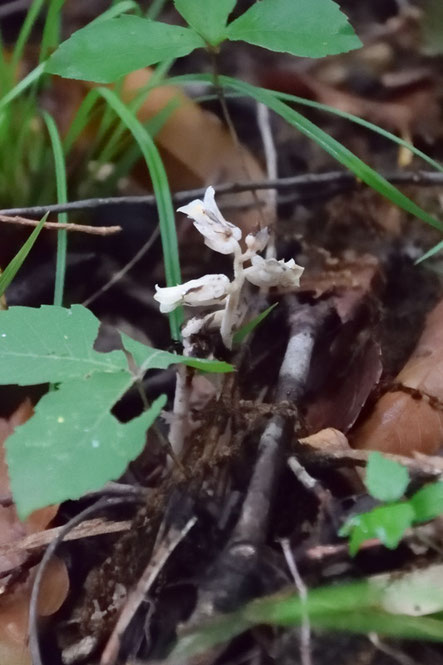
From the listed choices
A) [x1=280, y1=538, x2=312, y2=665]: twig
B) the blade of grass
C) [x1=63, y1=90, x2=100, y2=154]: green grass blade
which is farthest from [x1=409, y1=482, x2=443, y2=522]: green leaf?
[x1=63, y1=90, x2=100, y2=154]: green grass blade

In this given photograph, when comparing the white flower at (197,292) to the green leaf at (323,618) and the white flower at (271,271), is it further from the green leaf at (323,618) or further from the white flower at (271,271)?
the green leaf at (323,618)

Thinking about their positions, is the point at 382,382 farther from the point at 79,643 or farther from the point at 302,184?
the point at 79,643

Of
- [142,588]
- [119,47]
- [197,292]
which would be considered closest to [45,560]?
[142,588]

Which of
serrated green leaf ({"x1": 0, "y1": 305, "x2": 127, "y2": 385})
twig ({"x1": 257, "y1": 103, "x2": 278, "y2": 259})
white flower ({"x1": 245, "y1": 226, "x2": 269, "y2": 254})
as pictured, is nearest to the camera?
serrated green leaf ({"x1": 0, "y1": 305, "x2": 127, "y2": 385})

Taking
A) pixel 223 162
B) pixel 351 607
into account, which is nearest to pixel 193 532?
pixel 351 607

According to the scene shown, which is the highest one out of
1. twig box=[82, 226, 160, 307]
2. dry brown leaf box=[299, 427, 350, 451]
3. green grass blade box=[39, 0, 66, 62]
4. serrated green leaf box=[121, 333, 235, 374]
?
green grass blade box=[39, 0, 66, 62]

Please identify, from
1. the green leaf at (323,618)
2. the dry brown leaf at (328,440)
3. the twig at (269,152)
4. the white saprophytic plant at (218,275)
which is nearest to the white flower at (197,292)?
the white saprophytic plant at (218,275)

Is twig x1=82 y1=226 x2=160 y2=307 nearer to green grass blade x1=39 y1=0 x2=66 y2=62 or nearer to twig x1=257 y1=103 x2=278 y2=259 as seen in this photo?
twig x1=257 y1=103 x2=278 y2=259
